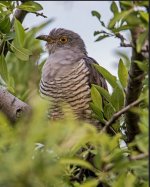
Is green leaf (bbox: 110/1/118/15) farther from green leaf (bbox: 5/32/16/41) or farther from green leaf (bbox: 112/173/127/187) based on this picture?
green leaf (bbox: 5/32/16/41)

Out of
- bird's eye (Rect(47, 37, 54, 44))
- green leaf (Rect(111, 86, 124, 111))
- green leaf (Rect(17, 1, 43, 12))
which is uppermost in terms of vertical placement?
green leaf (Rect(17, 1, 43, 12))

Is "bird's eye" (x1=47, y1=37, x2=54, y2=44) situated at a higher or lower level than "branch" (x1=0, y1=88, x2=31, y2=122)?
lower

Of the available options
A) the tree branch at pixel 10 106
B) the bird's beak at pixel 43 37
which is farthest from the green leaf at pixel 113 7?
the bird's beak at pixel 43 37

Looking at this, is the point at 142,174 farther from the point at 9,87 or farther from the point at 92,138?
the point at 9,87

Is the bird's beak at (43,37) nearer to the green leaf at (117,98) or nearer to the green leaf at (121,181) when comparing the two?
the green leaf at (117,98)

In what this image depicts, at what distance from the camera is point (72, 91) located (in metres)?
4.23

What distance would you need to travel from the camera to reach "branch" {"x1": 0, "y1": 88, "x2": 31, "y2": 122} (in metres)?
3.24

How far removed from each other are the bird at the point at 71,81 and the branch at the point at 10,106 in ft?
2.02

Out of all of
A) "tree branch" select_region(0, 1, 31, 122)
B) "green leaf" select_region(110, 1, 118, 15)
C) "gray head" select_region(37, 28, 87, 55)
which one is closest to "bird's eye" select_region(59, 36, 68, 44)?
"gray head" select_region(37, 28, 87, 55)

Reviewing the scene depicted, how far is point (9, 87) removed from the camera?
3465 mm

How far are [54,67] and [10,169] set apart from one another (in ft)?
10.2

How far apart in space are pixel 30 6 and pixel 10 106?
561mm

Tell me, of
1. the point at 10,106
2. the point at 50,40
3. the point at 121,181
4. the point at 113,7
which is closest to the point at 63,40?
the point at 50,40

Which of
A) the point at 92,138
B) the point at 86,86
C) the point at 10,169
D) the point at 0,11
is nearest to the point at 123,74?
the point at 0,11
